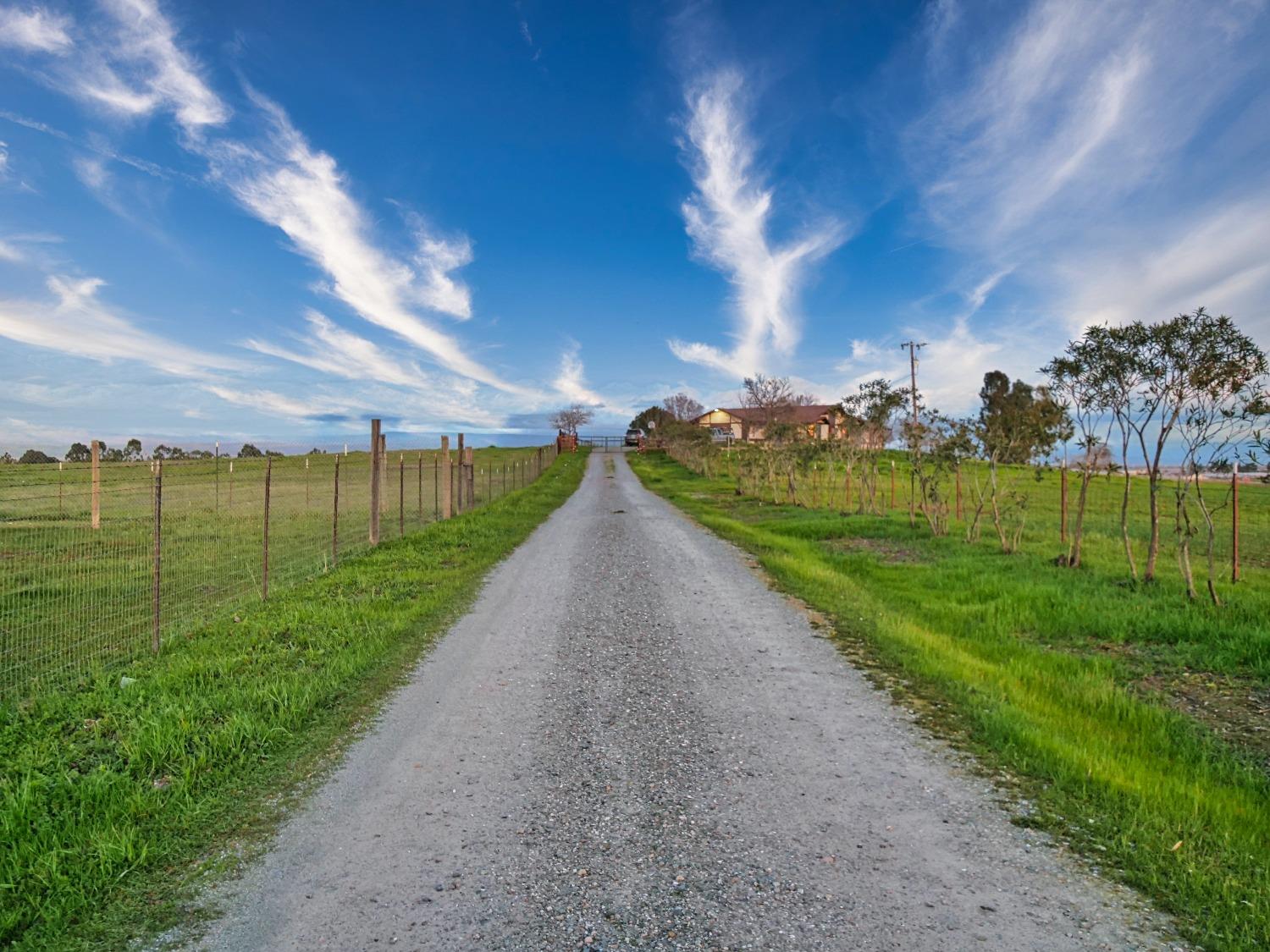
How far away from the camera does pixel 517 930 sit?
2666 mm

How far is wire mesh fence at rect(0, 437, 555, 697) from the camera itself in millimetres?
7004

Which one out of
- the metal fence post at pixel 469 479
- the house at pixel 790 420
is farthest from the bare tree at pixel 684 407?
the metal fence post at pixel 469 479

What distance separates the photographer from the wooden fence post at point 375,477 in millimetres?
13555

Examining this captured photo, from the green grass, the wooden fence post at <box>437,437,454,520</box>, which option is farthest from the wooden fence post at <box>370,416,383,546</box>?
the green grass

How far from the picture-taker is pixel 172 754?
420 centimetres

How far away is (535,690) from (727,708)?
1477mm

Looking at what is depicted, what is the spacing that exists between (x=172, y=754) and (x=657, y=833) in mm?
2952

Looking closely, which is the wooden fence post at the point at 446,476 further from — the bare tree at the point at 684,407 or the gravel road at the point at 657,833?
the bare tree at the point at 684,407

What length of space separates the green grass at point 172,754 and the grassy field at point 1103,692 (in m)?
4.01

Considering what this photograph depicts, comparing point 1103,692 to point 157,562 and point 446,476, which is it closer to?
point 157,562

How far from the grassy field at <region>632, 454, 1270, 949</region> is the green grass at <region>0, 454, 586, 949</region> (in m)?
4.01

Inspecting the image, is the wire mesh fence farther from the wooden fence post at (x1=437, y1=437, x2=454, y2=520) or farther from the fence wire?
the fence wire

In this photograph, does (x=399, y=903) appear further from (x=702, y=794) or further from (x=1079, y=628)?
(x=1079, y=628)

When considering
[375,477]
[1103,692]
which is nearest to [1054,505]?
[1103,692]
